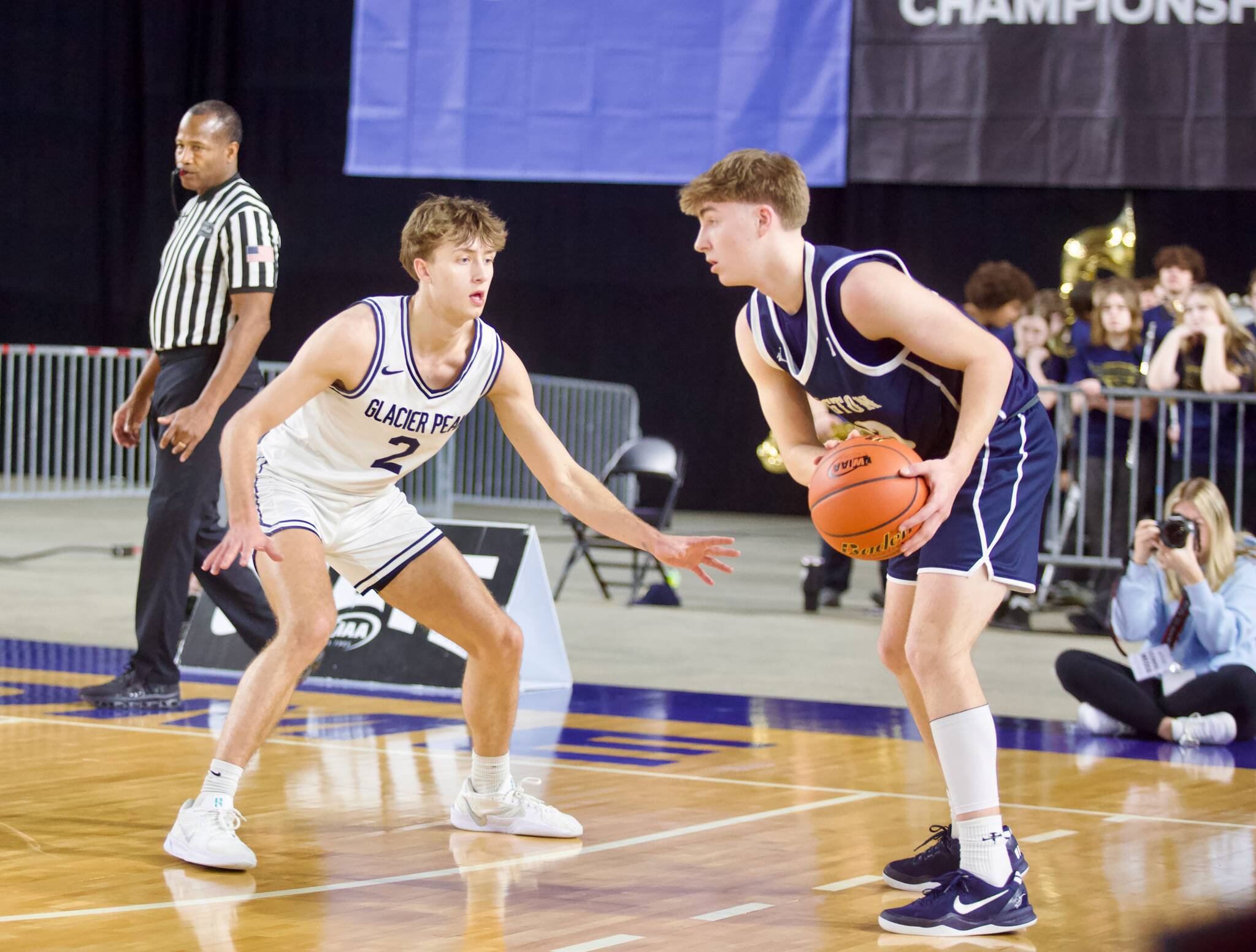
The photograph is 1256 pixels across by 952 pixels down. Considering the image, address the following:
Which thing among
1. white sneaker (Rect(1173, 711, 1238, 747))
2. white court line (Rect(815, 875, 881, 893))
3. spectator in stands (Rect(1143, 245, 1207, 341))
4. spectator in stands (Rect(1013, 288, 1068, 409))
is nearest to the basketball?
white court line (Rect(815, 875, 881, 893))

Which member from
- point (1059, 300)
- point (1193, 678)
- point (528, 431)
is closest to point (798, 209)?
point (528, 431)

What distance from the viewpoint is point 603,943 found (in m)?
3.36

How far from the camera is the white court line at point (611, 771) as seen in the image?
483 centimetres

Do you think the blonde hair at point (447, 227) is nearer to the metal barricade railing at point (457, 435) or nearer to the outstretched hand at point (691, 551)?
the outstretched hand at point (691, 551)

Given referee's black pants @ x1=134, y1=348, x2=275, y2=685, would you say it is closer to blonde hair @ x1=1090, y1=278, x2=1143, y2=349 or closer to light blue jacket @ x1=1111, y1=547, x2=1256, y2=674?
light blue jacket @ x1=1111, y1=547, x2=1256, y2=674

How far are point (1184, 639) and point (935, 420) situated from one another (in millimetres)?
2911

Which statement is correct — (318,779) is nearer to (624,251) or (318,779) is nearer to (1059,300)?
(1059,300)

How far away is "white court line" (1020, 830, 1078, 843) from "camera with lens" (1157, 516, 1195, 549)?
163 centimetres

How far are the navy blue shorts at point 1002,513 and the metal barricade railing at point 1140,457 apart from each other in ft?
17.1

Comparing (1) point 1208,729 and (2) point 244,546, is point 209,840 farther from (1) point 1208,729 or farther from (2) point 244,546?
(1) point 1208,729

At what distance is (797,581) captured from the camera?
39.0ft

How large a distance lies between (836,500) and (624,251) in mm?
13480

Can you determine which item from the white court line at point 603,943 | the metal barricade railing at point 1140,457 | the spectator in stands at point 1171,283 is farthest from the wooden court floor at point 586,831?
the spectator in stands at point 1171,283

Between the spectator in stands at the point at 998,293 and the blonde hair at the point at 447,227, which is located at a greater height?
the spectator in stands at the point at 998,293
